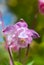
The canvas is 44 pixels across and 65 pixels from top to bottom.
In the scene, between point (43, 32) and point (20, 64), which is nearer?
point (20, 64)

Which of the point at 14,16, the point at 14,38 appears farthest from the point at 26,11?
the point at 14,38

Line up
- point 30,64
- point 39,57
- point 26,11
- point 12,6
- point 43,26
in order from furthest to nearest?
1. point 12,6
2. point 26,11
3. point 43,26
4. point 39,57
5. point 30,64

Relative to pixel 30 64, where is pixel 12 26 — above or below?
above

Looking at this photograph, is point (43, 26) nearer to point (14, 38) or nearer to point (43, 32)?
point (43, 32)

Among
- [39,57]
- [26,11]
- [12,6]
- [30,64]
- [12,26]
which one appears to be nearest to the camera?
[12,26]

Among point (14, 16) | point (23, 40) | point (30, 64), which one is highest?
point (23, 40)

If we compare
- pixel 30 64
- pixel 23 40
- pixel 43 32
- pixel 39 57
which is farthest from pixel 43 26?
pixel 23 40
